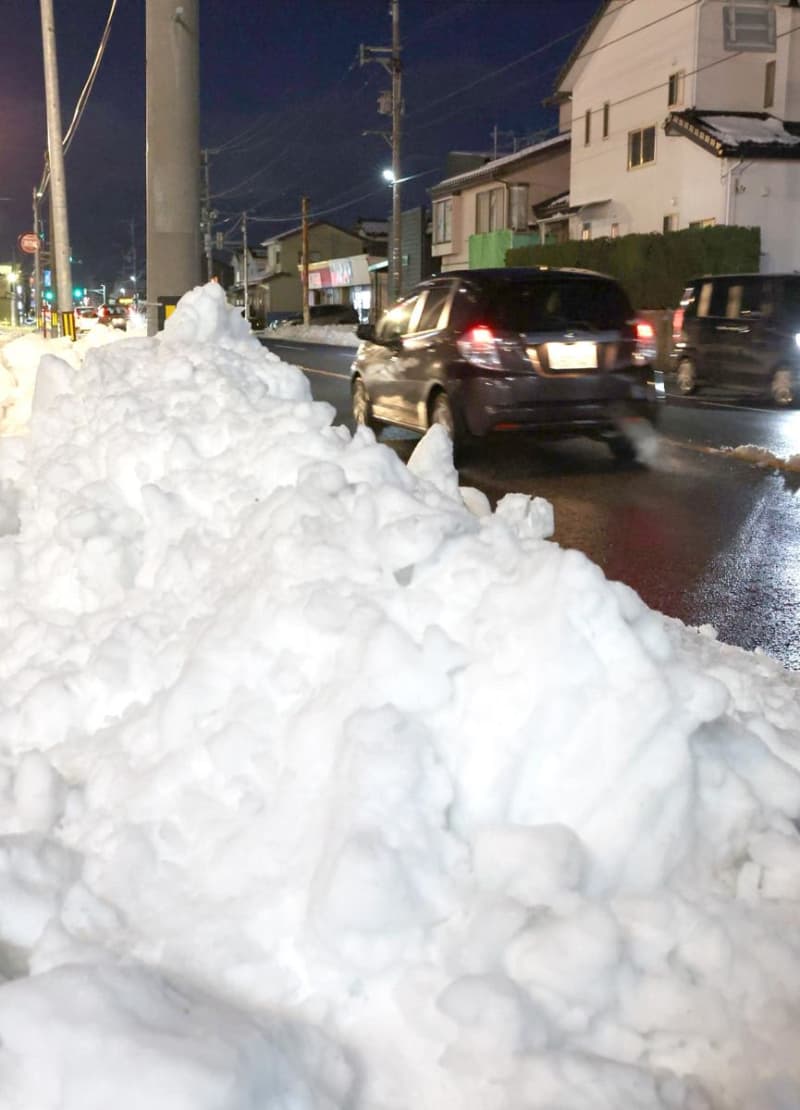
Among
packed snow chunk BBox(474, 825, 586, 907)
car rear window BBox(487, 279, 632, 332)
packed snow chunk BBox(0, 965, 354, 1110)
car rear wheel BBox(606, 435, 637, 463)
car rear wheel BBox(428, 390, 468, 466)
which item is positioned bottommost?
packed snow chunk BBox(0, 965, 354, 1110)

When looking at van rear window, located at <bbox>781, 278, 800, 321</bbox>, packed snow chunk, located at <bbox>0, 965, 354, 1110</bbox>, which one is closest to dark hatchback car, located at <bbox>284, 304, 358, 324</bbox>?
van rear window, located at <bbox>781, 278, 800, 321</bbox>

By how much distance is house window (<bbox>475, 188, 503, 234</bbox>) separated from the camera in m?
48.6

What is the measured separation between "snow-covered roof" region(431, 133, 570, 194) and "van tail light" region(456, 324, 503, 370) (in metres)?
36.3

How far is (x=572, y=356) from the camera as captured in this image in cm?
982

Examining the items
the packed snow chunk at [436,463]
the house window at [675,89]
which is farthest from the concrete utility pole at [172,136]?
the house window at [675,89]

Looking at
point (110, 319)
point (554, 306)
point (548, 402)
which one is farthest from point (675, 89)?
point (548, 402)

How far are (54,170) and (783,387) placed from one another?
15096 mm

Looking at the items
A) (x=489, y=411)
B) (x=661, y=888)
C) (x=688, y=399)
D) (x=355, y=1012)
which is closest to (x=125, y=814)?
(x=355, y=1012)

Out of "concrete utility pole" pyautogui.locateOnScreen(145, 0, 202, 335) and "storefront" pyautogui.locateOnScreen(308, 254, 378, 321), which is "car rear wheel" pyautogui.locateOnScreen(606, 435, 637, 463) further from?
"storefront" pyautogui.locateOnScreen(308, 254, 378, 321)

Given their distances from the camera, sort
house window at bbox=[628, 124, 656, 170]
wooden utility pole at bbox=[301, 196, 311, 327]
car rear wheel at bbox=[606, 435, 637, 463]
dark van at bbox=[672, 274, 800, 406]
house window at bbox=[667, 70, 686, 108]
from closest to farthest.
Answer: car rear wheel at bbox=[606, 435, 637, 463], dark van at bbox=[672, 274, 800, 406], house window at bbox=[667, 70, 686, 108], house window at bbox=[628, 124, 656, 170], wooden utility pole at bbox=[301, 196, 311, 327]

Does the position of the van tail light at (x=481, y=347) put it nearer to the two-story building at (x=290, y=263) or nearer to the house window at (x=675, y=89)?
the house window at (x=675, y=89)

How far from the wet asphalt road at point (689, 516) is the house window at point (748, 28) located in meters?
18.1

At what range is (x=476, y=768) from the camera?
2805 mm

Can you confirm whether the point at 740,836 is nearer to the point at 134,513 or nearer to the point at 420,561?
the point at 420,561
